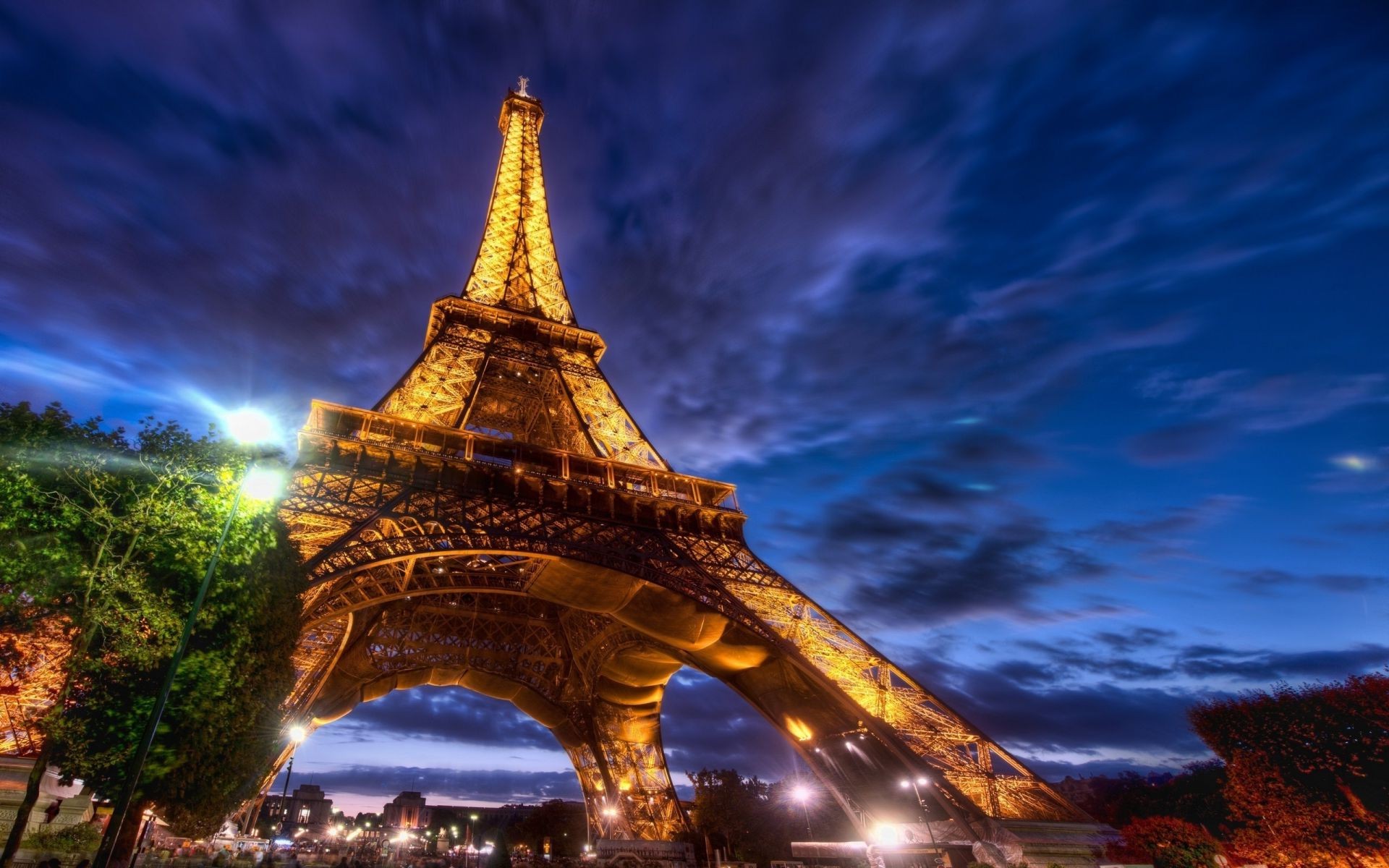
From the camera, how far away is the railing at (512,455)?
21750 millimetres

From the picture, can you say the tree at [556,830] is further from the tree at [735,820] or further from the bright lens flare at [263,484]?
the bright lens flare at [263,484]

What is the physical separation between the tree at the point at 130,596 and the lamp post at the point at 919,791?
51.9ft

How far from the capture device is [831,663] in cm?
1972

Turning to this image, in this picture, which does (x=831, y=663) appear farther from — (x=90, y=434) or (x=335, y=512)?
(x=90, y=434)

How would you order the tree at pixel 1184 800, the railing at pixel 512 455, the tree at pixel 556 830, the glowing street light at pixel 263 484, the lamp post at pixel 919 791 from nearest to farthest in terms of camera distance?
the glowing street light at pixel 263 484
the lamp post at pixel 919 791
the railing at pixel 512 455
the tree at pixel 1184 800
the tree at pixel 556 830

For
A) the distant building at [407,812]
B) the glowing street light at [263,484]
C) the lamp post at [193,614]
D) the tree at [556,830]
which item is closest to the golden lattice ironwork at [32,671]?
the lamp post at [193,614]

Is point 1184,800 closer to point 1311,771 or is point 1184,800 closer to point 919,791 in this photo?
point 1311,771

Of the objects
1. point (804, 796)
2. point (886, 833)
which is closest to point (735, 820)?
point (804, 796)

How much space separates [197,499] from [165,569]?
160 centimetres

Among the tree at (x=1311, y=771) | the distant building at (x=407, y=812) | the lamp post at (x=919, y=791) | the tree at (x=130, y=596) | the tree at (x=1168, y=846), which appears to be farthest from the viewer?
the distant building at (x=407, y=812)

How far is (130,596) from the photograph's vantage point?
39.3 feet

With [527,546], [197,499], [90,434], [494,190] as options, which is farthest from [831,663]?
[494,190]

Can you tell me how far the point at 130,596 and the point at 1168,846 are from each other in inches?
954

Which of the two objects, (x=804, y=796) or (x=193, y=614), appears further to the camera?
(x=804, y=796)
